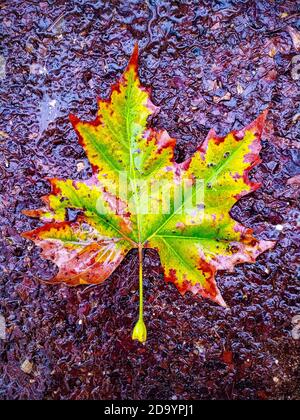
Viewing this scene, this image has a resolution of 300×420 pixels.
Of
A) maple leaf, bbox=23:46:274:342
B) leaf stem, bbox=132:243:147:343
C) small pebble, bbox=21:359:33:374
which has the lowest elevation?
small pebble, bbox=21:359:33:374

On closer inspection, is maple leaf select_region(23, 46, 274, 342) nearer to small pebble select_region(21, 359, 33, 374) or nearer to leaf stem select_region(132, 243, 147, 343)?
leaf stem select_region(132, 243, 147, 343)

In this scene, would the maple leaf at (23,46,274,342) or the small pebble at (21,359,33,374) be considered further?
the small pebble at (21,359,33,374)

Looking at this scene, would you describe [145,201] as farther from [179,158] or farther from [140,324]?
[140,324]

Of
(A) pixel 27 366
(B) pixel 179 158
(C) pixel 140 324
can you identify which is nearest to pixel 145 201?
(B) pixel 179 158

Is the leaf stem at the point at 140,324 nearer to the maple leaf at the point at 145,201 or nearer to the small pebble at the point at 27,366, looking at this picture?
the maple leaf at the point at 145,201

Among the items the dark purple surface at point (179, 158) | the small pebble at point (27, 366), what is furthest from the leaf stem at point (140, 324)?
the small pebble at point (27, 366)

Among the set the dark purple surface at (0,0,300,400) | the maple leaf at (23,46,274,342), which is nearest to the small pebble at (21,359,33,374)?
the dark purple surface at (0,0,300,400)
